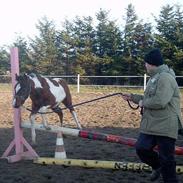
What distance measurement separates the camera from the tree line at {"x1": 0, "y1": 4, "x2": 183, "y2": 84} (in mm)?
34375

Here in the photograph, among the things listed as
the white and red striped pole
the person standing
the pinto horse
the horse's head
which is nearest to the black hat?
the person standing

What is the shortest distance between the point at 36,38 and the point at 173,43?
13.7 meters

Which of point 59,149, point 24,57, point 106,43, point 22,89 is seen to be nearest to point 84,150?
point 59,149

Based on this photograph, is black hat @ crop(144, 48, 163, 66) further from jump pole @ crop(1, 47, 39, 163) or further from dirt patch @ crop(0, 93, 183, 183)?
jump pole @ crop(1, 47, 39, 163)

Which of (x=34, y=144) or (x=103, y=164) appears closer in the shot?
(x=103, y=164)

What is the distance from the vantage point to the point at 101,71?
1451 inches

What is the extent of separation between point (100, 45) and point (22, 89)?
30.6m

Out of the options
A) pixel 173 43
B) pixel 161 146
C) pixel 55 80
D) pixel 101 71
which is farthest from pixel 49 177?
pixel 101 71

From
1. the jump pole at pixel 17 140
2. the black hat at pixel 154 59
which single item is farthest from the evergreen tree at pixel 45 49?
the black hat at pixel 154 59

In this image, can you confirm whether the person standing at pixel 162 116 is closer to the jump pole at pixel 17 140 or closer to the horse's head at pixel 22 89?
the jump pole at pixel 17 140

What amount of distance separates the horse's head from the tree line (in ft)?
83.0

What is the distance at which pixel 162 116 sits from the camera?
4617mm

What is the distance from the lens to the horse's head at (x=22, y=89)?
7.47 metres

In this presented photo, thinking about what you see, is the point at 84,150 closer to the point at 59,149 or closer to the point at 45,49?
the point at 59,149
